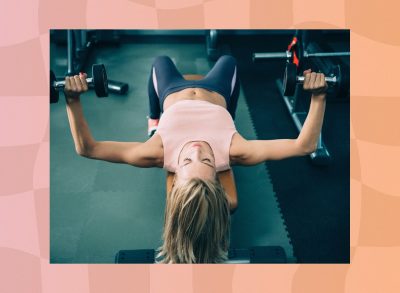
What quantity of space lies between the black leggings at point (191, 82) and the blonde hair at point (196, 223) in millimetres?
794

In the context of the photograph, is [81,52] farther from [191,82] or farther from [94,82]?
[94,82]

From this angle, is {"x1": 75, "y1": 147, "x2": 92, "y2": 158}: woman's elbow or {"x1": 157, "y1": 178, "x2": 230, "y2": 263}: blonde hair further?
{"x1": 75, "y1": 147, "x2": 92, "y2": 158}: woman's elbow

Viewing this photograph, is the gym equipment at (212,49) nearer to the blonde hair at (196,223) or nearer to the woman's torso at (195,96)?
the woman's torso at (195,96)

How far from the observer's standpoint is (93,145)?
5.45 feet

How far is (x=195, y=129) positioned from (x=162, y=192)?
718 mm

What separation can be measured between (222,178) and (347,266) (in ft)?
2.76

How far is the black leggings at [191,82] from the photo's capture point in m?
2.21

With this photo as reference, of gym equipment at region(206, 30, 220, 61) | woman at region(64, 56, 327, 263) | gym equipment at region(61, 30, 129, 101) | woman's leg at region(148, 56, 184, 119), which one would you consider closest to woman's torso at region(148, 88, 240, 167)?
woman at region(64, 56, 327, 263)

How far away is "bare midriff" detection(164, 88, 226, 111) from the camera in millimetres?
2098

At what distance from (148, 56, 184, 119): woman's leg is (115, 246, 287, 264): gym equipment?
0.83 meters

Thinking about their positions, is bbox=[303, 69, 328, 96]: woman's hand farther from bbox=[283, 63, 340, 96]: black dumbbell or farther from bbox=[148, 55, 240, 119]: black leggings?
bbox=[148, 55, 240, 119]: black leggings

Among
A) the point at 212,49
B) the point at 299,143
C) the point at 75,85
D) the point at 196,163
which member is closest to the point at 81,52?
the point at 212,49
